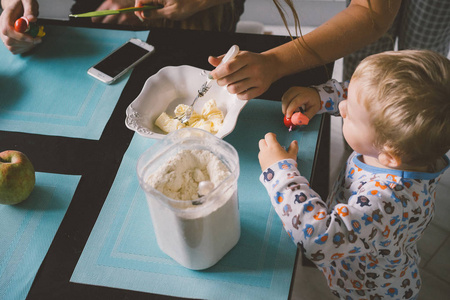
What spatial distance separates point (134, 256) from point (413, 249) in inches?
24.9

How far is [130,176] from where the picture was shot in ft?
3.10

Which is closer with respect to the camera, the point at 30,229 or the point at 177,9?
the point at 30,229

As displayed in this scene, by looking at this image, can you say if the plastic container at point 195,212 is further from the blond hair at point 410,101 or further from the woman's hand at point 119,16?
the woman's hand at point 119,16

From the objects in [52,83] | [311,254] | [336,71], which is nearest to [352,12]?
[311,254]

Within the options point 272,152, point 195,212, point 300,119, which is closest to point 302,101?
point 300,119

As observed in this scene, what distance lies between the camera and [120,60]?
119 cm

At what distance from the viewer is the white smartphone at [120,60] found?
116 cm

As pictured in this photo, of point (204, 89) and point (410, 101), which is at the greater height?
point (410, 101)

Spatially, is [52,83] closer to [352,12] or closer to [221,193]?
[221,193]

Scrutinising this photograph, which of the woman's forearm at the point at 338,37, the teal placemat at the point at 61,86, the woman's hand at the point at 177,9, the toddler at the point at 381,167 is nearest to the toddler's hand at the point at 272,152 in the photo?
the toddler at the point at 381,167

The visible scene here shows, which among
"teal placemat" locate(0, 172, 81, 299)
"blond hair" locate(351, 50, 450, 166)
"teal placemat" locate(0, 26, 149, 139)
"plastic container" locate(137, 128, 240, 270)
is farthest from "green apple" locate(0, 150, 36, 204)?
"blond hair" locate(351, 50, 450, 166)

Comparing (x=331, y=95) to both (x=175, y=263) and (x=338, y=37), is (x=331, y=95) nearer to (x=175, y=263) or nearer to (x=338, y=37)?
(x=338, y=37)

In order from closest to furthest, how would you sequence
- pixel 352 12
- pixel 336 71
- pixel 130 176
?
1. pixel 130 176
2. pixel 352 12
3. pixel 336 71

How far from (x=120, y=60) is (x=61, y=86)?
0.17 meters
